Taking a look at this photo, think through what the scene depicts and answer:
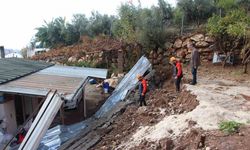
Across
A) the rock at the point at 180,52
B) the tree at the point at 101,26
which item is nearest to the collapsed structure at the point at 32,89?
the rock at the point at 180,52

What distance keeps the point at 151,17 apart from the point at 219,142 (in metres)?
13.2

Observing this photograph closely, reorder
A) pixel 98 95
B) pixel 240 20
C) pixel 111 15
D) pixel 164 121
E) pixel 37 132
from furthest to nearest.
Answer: pixel 111 15, pixel 98 95, pixel 240 20, pixel 164 121, pixel 37 132

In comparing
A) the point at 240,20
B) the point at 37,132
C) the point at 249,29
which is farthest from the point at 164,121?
the point at 240,20

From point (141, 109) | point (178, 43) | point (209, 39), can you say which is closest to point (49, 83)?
point (141, 109)

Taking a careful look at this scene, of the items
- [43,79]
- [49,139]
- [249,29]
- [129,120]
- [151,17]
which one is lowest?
[49,139]

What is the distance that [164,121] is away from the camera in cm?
766

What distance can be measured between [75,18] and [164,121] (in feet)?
72.1

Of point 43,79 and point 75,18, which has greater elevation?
point 75,18

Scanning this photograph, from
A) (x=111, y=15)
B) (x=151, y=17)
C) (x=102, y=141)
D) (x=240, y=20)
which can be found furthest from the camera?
(x=111, y=15)

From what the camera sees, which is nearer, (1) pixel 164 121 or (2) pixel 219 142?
(2) pixel 219 142

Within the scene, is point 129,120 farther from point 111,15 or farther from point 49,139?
point 111,15

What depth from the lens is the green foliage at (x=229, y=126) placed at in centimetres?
590

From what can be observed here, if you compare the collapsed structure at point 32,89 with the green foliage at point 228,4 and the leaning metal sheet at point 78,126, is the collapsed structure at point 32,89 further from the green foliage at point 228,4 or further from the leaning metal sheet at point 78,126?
the green foliage at point 228,4

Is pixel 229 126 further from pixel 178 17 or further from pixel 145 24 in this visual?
pixel 178 17
